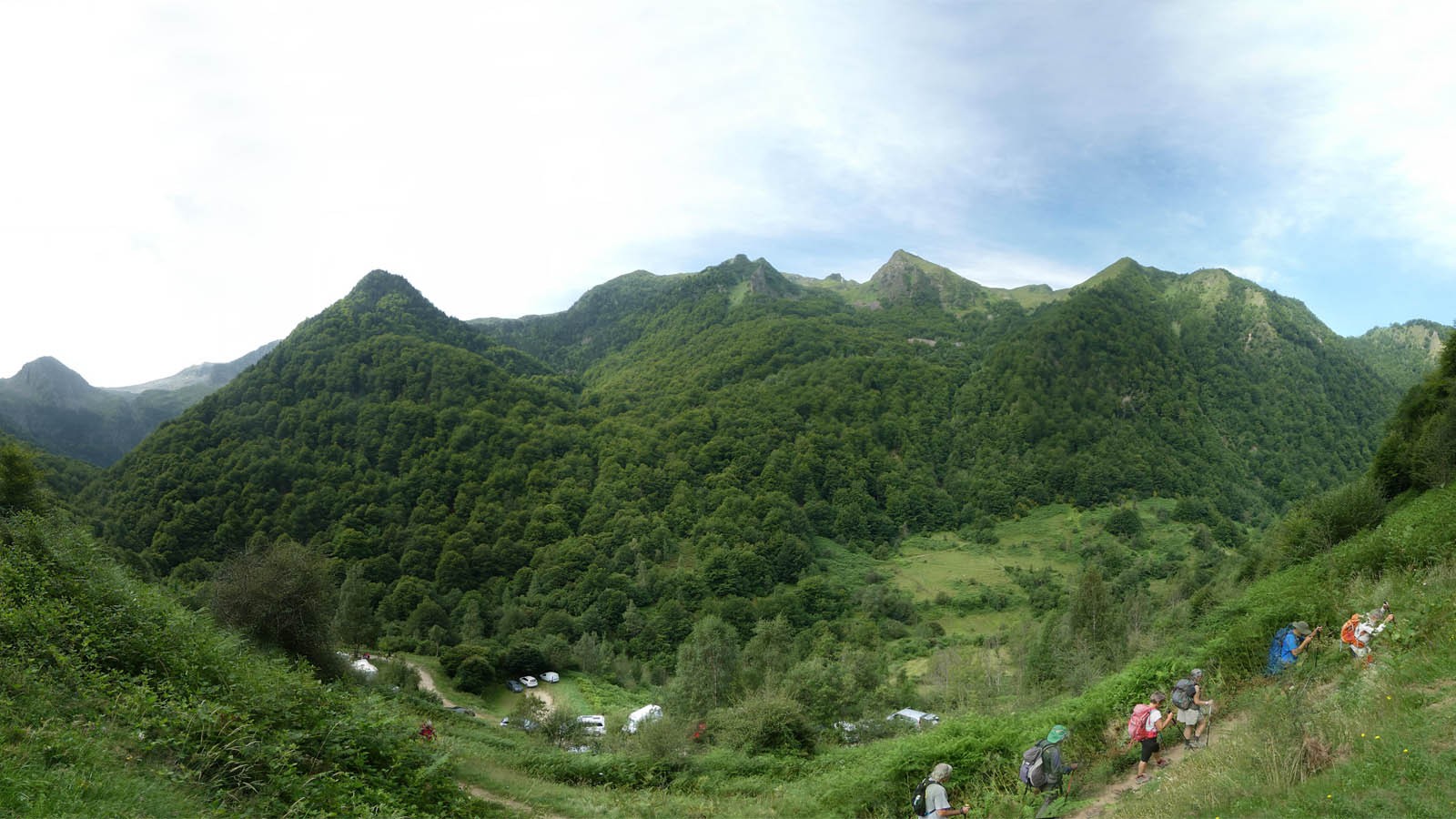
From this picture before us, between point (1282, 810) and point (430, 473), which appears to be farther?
point (430, 473)

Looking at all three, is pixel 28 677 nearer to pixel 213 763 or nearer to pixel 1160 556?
pixel 213 763

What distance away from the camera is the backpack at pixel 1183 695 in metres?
10.5

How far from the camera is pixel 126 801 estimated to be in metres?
6.15

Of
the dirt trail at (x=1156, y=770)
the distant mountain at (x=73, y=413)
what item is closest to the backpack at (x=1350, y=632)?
the dirt trail at (x=1156, y=770)

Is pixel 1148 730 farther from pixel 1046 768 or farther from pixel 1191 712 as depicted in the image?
pixel 1046 768

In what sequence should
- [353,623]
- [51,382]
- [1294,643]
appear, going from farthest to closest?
[51,382]
[353,623]
[1294,643]

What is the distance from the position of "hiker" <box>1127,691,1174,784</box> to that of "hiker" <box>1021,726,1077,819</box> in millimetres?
1485

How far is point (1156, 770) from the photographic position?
9.93 m

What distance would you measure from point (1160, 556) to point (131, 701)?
116 metres

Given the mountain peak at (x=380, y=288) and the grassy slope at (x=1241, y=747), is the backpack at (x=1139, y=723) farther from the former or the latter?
the mountain peak at (x=380, y=288)

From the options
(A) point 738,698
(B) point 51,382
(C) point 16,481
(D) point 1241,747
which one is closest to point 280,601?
(C) point 16,481

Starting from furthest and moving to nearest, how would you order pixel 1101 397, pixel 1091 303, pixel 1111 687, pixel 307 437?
pixel 1091 303
pixel 1101 397
pixel 307 437
pixel 1111 687

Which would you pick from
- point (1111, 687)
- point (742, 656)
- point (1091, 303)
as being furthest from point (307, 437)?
point (1091, 303)

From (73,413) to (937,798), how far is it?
20915cm
